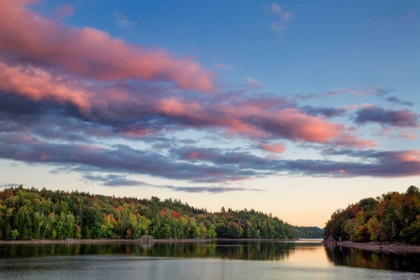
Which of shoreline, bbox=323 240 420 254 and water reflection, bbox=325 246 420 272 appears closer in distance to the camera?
water reflection, bbox=325 246 420 272

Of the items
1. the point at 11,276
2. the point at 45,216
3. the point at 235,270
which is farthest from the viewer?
the point at 45,216

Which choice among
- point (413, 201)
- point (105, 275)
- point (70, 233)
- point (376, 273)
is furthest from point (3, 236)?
point (413, 201)

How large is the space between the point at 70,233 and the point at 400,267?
490ft

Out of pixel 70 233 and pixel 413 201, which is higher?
pixel 413 201

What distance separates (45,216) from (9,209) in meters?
17.1

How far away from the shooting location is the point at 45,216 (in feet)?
604

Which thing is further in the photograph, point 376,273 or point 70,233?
point 70,233

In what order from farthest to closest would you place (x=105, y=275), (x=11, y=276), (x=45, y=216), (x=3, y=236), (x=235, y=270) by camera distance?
1. (x=45, y=216)
2. (x=3, y=236)
3. (x=235, y=270)
4. (x=105, y=275)
5. (x=11, y=276)

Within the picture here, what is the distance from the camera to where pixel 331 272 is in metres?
71.9

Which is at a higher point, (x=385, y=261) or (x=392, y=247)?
(x=392, y=247)

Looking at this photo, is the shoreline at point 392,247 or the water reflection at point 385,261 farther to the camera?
the shoreline at point 392,247

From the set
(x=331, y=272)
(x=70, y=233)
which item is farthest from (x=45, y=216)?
(x=331, y=272)

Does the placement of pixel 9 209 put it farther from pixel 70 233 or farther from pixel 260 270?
pixel 260 270

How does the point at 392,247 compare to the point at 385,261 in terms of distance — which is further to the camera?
the point at 392,247
